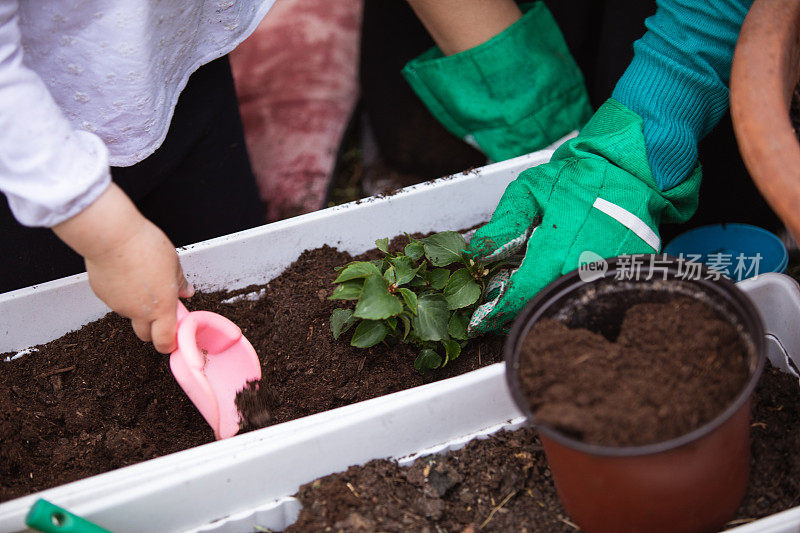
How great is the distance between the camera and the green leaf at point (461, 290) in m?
1.08

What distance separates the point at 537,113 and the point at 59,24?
3.17 ft

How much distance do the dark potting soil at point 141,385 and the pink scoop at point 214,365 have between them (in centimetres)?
6

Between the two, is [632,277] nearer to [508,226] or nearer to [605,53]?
[508,226]

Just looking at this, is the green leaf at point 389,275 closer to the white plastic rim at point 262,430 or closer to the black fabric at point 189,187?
the white plastic rim at point 262,430

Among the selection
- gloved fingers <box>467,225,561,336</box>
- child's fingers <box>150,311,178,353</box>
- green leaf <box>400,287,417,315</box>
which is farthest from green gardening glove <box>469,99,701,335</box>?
child's fingers <box>150,311,178,353</box>

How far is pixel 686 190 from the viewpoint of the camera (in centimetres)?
113

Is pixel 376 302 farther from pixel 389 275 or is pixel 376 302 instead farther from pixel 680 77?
pixel 680 77

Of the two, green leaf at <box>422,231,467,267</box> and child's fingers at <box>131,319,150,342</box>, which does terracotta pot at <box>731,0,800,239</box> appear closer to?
green leaf at <box>422,231,467,267</box>

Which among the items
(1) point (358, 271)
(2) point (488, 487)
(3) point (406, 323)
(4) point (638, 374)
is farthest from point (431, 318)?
(4) point (638, 374)

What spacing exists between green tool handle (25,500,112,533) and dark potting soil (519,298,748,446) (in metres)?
0.57

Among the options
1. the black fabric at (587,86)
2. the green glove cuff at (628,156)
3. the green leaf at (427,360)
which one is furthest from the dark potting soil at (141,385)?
the black fabric at (587,86)

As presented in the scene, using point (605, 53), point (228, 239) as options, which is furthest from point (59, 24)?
point (605, 53)

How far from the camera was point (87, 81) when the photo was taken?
1.05 m

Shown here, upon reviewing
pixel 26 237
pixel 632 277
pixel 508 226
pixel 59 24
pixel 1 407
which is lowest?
pixel 1 407
